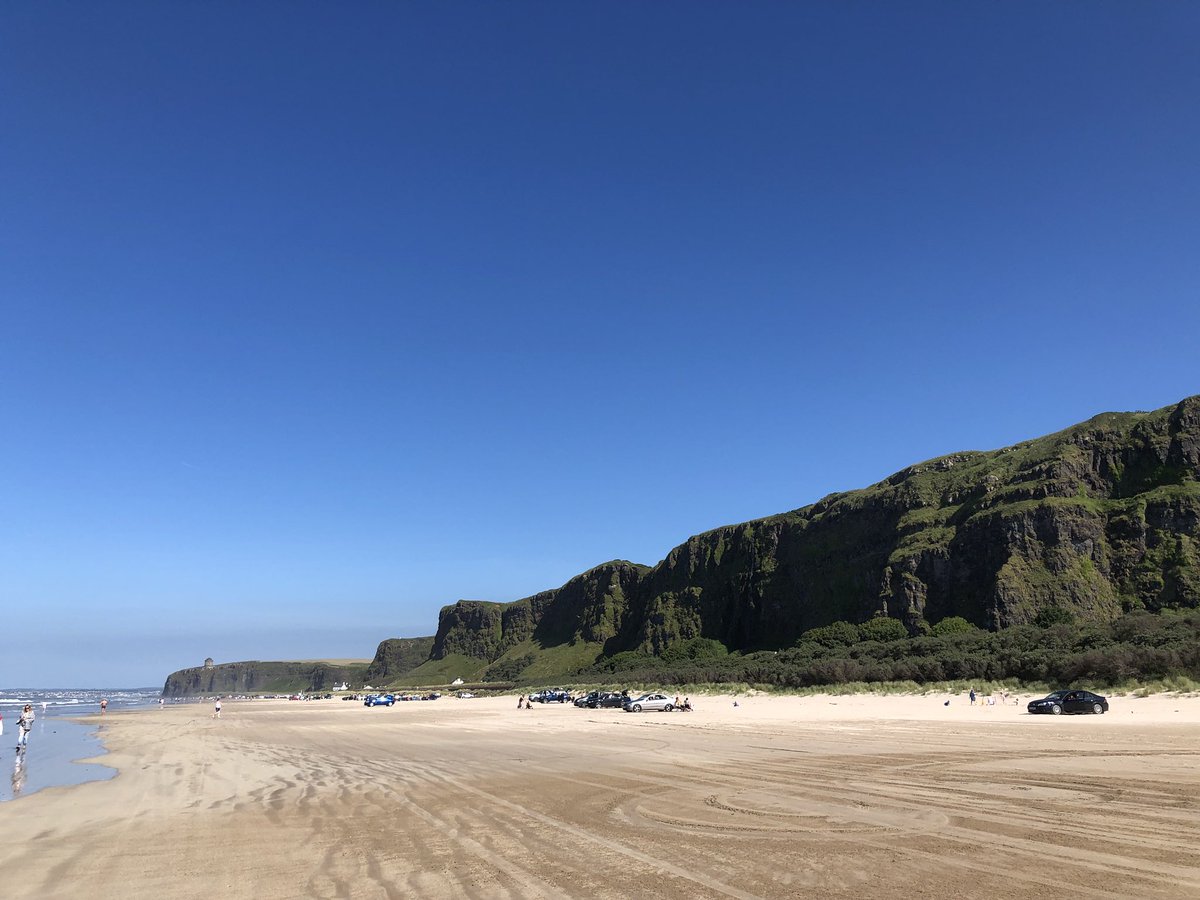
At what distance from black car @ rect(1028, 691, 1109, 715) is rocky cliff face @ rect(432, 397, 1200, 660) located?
194ft

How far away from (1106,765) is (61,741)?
4487 cm

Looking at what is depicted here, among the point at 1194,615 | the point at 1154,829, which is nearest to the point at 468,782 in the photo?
the point at 1154,829

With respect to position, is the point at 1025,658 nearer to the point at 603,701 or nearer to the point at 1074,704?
the point at 1074,704

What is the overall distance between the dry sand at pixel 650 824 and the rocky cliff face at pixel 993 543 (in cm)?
7370

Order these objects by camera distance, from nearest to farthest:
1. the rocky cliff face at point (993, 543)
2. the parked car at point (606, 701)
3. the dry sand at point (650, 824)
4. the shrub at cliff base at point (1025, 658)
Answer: the dry sand at point (650, 824), the shrub at cliff base at point (1025, 658), the parked car at point (606, 701), the rocky cliff face at point (993, 543)

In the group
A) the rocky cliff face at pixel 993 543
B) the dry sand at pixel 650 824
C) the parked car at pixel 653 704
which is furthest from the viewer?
the rocky cliff face at pixel 993 543

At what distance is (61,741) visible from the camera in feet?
126

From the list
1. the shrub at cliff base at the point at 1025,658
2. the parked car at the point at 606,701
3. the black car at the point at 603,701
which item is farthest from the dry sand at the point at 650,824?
the black car at the point at 603,701

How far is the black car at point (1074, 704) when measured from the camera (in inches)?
1225

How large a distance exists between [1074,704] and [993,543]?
2729 inches

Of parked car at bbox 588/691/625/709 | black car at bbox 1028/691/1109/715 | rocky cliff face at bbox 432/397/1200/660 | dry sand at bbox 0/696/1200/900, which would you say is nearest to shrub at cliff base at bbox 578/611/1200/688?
black car at bbox 1028/691/1109/715

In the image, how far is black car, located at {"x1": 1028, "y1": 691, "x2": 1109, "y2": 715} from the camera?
102 ft

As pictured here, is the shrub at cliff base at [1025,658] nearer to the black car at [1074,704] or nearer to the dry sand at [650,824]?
the black car at [1074,704]

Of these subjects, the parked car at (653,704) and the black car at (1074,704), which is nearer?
the black car at (1074,704)
